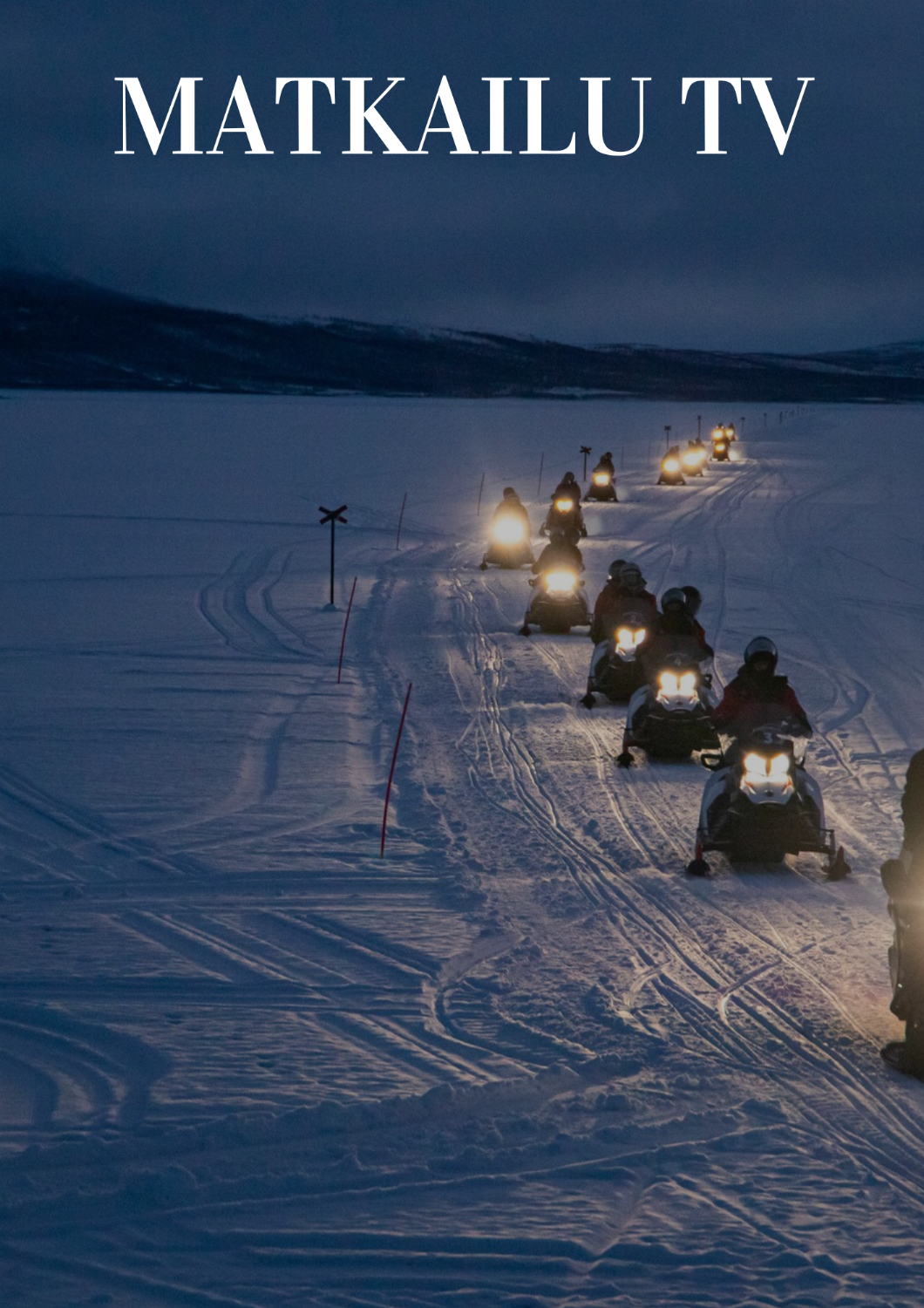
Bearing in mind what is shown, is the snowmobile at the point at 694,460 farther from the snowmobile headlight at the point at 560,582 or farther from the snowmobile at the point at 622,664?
the snowmobile at the point at 622,664

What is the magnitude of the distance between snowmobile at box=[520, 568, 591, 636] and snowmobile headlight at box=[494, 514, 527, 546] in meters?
5.87

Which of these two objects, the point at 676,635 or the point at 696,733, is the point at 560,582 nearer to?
the point at 676,635

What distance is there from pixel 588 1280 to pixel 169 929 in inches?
146

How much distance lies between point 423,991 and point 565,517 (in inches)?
738

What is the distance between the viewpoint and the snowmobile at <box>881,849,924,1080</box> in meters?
5.97

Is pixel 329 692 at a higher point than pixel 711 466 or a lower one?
lower

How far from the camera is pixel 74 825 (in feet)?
31.8

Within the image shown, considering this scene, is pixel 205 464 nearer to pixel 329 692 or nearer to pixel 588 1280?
pixel 329 692

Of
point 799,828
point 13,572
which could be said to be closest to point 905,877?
point 799,828

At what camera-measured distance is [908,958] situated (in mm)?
6039

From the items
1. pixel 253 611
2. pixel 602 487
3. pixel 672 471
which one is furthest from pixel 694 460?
pixel 253 611

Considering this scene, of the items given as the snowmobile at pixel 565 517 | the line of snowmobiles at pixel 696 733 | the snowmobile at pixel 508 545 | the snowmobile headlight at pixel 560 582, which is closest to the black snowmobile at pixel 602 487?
the snowmobile at pixel 565 517

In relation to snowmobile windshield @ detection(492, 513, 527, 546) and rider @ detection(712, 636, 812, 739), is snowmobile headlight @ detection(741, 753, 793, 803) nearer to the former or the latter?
rider @ detection(712, 636, 812, 739)

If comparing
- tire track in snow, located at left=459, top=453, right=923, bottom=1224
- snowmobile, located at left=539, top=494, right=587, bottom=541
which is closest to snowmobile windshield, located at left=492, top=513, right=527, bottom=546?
snowmobile, located at left=539, top=494, right=587, bottom=541
